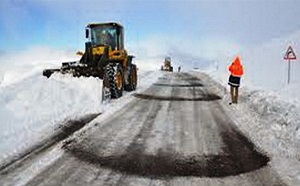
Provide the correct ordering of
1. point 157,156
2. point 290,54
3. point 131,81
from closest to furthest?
point 157,156 < point 131,81 < point 290,54

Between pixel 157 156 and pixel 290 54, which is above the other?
pixel 290 54

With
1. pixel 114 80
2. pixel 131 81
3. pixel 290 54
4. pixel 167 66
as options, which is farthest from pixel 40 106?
pixel 167 66

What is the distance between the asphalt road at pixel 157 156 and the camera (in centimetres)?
603

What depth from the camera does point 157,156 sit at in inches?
285

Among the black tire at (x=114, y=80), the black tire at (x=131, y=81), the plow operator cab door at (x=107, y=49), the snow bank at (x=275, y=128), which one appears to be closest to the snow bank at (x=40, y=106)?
the black tire at (x=114, y=80)

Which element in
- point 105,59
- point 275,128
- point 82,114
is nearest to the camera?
point 275,128

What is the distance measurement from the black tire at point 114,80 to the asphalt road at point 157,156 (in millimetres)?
4517

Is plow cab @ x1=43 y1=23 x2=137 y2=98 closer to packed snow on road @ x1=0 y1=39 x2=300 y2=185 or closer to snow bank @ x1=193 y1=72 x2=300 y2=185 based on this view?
packed snow on road @ x1=0 y1=39 x2=300 y2=185

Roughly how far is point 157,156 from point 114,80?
8724 mm

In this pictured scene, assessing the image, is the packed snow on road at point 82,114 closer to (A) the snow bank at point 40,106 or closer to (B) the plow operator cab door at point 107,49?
(A) the snow bank at point 40,106

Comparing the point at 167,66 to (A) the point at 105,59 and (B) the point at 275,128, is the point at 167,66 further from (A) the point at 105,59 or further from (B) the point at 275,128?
(B) the point at 275,128

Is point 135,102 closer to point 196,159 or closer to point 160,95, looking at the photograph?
point 160,95

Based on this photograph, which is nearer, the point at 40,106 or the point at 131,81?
the point at 40,106

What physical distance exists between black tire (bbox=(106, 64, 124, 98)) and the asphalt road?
452 centimetres
